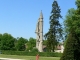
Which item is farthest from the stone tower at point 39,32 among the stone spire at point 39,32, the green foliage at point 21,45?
the green foliage at point 21,45

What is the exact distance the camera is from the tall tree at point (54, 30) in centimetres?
9181

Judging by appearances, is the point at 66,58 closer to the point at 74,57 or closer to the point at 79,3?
the point at 74,57

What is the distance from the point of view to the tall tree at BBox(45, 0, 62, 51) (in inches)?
3615

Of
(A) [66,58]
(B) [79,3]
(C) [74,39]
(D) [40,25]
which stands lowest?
(A) [66,58]

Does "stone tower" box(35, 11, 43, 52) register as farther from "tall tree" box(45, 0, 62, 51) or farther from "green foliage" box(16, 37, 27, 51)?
"green foliage" box(16, 37, 27, 51)

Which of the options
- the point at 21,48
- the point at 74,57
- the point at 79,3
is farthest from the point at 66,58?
the point at 21,48

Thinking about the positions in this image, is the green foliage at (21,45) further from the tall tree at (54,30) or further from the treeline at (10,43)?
the tall tree at (54,30)

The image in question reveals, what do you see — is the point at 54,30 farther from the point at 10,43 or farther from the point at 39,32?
the point at 10,43

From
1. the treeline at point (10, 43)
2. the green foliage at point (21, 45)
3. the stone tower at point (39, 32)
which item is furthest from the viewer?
the green foliage at point (21, 45)

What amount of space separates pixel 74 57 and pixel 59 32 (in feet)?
241

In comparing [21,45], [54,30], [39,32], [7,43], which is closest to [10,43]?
[7,43]

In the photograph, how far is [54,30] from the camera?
93062mm

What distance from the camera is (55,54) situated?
79812 millimetres

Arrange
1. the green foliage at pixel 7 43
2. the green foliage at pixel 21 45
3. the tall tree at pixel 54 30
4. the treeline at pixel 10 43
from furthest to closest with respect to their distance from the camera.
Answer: the green foliage at pixel 21 45 < the treeline at pixel 10 43 < the green foliage at pixel 7 43 < the tall tree at pixel 54 30
